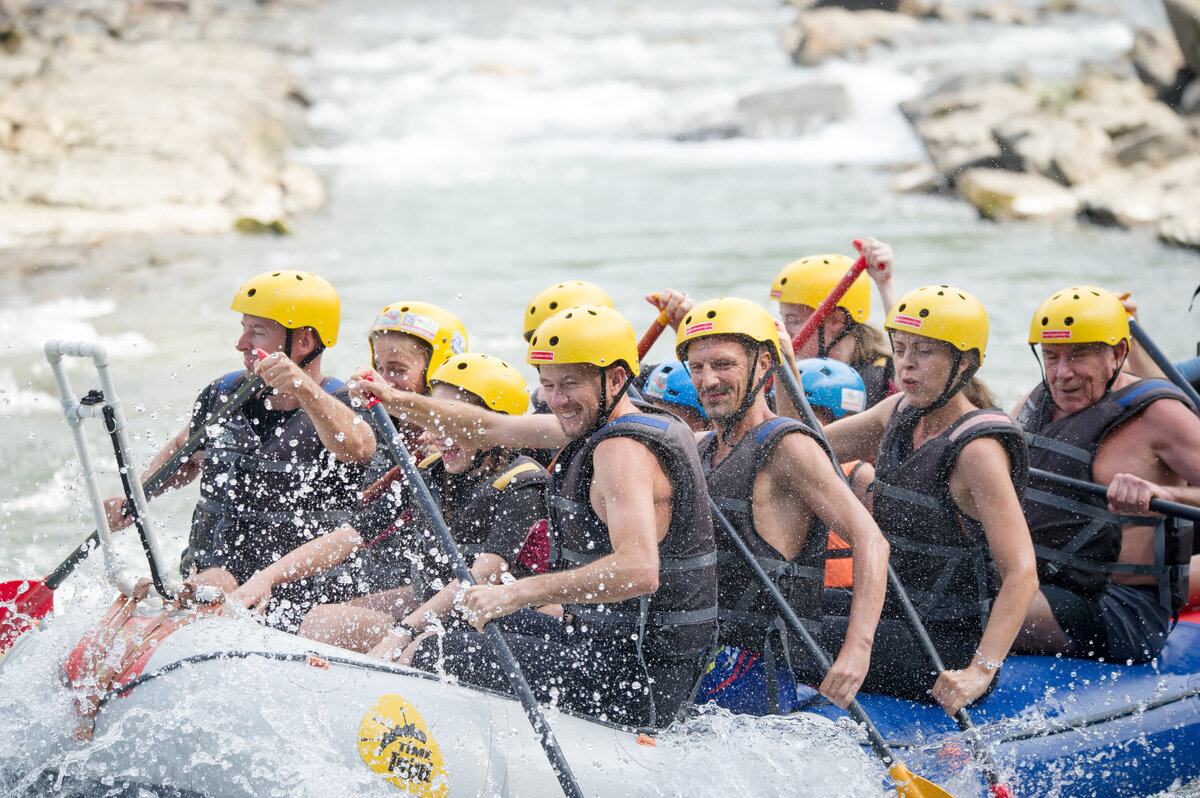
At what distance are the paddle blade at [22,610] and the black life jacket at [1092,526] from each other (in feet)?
13.2

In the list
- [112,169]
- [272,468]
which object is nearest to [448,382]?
[272,468]

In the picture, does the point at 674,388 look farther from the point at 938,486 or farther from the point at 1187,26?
the point at 1187,26

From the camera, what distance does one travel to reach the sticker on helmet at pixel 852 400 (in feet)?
18.5

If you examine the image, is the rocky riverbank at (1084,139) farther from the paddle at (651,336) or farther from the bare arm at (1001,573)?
the bare arm at (1001,573)

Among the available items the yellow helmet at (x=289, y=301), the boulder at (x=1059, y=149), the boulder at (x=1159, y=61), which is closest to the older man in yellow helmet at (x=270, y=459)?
the yellow helmet at (x=289, y=301)

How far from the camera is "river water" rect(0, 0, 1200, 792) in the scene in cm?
1282

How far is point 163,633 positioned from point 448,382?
142 centimetres

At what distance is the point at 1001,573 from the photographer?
4.19 meters

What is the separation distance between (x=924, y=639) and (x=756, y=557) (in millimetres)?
777

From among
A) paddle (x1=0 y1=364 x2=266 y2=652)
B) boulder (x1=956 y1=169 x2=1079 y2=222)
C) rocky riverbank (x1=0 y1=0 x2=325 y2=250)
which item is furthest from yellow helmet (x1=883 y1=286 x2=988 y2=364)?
boulder (x1=956 y1=169 x2=1079 y2=222)

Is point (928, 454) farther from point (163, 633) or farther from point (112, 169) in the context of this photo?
point (112, 169)

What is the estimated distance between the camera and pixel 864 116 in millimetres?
27781

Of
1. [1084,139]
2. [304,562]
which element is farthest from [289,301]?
[1084,139]

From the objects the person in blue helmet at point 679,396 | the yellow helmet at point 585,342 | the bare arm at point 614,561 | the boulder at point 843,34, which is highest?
the yellow helmet at point 585,342
